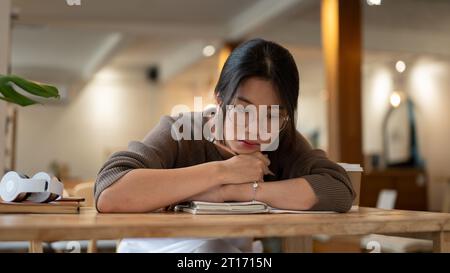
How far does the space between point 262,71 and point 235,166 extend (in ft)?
0.70

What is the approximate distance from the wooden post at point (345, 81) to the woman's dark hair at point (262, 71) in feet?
9.65

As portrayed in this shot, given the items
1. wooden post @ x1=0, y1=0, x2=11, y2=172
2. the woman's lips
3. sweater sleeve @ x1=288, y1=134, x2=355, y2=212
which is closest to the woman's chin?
the woman's lips

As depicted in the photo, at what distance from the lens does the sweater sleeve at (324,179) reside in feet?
3.36

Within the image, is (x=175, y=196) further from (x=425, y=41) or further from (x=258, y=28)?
(x=425, y=41)

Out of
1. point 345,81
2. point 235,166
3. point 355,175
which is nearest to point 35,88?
point 235,166

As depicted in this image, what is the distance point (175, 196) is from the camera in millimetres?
950

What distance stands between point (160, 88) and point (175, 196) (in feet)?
25.6

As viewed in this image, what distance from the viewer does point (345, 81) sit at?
13.3 feet

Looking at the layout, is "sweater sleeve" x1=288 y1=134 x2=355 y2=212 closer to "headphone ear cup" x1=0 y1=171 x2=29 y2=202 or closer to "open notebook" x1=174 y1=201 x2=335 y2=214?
"open notebook" x1=174 y1=201 x2=335 y2=214

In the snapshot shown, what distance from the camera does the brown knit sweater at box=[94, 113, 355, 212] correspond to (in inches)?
40.1

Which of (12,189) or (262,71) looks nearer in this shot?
(12,189)

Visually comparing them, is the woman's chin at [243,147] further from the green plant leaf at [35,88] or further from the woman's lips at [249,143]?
the green plant leaf at [35,88]

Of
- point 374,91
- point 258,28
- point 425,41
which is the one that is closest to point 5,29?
point 258,28

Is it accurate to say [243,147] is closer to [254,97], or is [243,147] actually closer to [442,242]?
[254,97]
